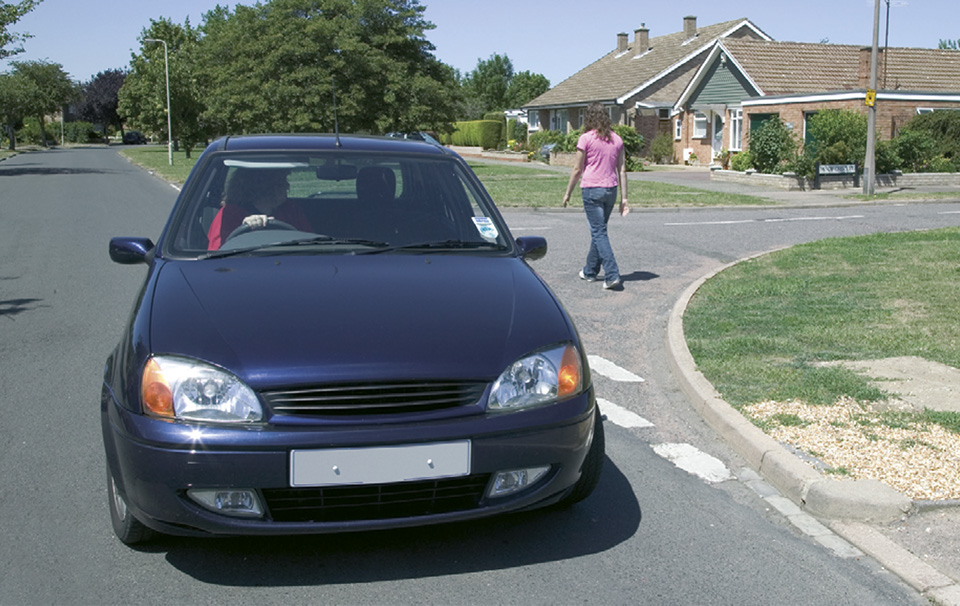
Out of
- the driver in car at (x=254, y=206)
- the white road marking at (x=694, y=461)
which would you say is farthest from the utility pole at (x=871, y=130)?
the driver in car at (x=254, y=206)

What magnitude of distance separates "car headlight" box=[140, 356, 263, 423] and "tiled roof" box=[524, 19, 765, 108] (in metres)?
44.6

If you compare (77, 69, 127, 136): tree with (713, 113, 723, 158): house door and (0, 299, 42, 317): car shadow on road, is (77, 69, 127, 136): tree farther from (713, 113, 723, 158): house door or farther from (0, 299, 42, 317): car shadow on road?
(0, 299, 42, 317): car shadow on road

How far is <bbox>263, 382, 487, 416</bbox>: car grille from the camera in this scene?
3258 millimetres

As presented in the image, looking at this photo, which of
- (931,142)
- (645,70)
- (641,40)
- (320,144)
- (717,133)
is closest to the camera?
(320,144)

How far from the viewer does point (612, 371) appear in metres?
6.91

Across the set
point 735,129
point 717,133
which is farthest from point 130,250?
point 717,133

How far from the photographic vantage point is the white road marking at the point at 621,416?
5.62m

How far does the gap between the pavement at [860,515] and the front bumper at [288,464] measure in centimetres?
134

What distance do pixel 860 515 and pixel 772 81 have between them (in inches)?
1503

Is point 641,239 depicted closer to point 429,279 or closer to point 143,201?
point 429,279

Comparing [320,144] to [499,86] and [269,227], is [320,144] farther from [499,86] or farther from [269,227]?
[499,86]

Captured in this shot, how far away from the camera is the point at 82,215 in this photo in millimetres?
19328

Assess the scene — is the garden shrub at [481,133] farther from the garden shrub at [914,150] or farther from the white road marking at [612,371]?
the white road marking at [612,371]

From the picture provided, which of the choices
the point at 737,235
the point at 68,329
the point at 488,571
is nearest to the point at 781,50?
the point at 737,235
